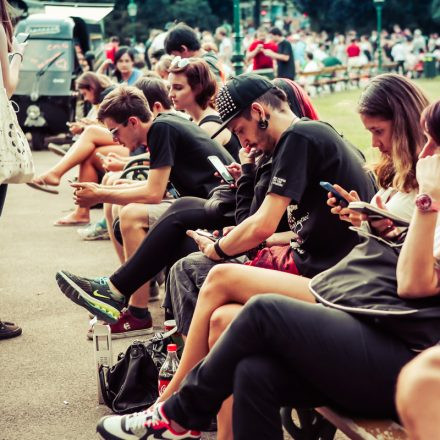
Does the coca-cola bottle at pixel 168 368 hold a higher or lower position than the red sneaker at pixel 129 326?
higher

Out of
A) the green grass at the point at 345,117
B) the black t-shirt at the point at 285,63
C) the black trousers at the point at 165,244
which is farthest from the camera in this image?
the black t-shirt at the point at 285,63

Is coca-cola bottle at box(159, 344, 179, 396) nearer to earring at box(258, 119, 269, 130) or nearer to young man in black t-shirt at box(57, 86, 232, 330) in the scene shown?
earring at box(258, 119, 269, 130)

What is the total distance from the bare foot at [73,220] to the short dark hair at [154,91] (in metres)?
3.17

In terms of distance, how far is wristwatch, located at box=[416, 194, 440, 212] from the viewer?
284cm

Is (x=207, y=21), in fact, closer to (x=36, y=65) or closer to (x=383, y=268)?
(x=36, y=65)

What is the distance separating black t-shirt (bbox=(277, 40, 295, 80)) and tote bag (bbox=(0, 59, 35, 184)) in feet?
42.5

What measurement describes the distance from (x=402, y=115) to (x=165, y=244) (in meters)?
1.86

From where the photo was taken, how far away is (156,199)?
560 cm

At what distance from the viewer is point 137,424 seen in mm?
3414

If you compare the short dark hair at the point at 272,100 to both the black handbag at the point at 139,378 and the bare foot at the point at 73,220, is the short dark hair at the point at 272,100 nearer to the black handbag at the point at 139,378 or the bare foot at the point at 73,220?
the black handbag at the point at 139,378

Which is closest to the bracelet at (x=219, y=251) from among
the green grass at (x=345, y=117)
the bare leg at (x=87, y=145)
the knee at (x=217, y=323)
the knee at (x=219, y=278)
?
the knee at (x=219, y=278)

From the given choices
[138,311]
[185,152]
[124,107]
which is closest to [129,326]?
[138,311]

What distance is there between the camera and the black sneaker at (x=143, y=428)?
333cm

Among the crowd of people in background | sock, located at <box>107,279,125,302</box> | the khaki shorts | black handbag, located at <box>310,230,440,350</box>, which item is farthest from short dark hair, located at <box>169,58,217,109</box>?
black handbag, located at <box>310,230,440,350</box>
